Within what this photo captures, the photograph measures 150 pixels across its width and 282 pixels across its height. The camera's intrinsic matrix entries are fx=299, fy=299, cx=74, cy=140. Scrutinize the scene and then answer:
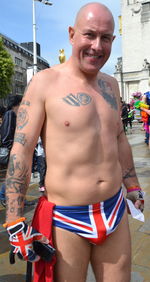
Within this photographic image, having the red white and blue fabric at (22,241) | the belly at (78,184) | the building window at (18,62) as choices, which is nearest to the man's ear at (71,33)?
the belly at (78,184)

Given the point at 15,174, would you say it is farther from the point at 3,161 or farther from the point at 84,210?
the point at 3,161

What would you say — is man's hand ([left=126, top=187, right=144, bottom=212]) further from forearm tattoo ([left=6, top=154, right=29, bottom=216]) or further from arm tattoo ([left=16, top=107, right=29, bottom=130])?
arm tattoo ([left=16, top=107, right=29, bottom=130])

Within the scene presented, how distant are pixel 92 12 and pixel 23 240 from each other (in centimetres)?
122

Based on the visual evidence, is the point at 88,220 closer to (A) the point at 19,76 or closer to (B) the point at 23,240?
(B) the point at 23,240

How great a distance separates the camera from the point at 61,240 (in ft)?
5.18

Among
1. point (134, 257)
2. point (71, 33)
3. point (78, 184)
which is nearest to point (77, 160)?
point (78, 184)

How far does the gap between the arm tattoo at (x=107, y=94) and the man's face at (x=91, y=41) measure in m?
0.18

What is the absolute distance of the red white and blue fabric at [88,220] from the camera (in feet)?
5.18

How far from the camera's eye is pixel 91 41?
160 cm

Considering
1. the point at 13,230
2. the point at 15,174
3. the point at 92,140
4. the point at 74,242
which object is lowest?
the point at 74,242

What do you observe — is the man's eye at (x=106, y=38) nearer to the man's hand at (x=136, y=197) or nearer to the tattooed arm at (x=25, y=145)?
the tattooed arm at (x=25, y=145)

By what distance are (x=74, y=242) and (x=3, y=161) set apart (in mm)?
3361

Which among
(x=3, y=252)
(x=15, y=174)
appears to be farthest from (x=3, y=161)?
(x=15, y=174)

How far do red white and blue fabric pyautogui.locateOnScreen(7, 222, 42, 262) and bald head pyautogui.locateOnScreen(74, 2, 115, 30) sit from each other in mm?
1112
